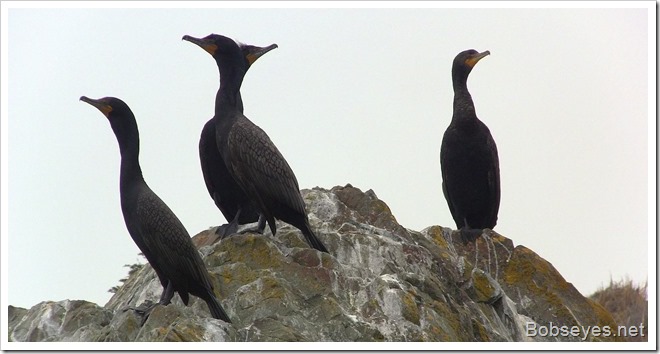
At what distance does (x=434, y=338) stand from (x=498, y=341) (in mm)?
1172

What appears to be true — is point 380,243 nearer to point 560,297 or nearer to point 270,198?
point 270,198

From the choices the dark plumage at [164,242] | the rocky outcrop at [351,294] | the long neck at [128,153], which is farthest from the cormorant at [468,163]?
the dark plumage at [164,242]

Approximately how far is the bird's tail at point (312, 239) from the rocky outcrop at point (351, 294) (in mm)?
264

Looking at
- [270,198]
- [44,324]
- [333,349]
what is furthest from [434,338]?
[44,324]

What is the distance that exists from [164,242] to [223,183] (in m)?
2.83

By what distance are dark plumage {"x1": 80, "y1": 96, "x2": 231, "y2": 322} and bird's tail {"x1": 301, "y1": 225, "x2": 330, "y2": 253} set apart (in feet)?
4.75

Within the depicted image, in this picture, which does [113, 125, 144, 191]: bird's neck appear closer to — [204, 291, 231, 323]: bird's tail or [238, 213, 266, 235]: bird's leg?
[238, 213, 266, 235]: bird's leg

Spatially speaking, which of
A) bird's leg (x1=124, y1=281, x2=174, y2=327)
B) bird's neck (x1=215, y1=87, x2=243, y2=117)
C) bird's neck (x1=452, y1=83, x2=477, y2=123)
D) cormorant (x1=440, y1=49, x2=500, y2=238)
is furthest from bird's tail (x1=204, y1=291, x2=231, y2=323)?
bird's neck (x1=452, y1=83, x2=477, y2=123)

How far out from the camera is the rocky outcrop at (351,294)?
588 inches

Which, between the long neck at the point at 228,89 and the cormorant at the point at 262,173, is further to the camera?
the long neck at the point at 228,89

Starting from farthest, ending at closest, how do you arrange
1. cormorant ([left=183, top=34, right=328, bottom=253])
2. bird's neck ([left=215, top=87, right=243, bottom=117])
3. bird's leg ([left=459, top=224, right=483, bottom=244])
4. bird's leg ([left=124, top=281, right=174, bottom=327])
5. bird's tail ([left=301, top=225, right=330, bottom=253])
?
bird's leg ([left=459, top=224, right=483, bottom=244]), bird's neck ([left=215, top=87, right=243, bottom=117]), cormorant ([left=183, top=34, right=328, bottom=253]), bird's tail ([left=301, top=225, right=330, bottom=253]), bird's leg ([left=124, top=281, right=174, bottom=327])

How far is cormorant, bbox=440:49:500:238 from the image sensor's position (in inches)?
736

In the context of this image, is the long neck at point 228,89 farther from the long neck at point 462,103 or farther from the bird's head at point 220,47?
the long neck at point 462,103

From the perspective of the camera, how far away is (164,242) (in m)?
15.3
